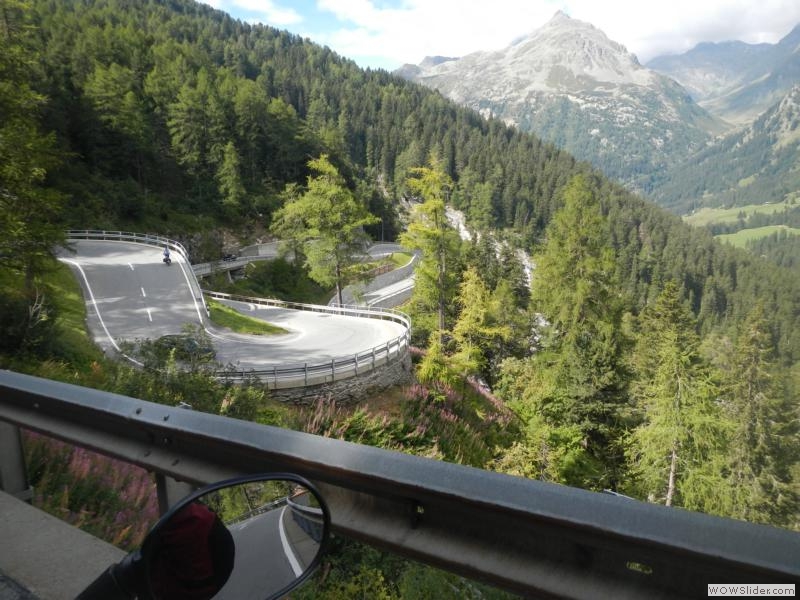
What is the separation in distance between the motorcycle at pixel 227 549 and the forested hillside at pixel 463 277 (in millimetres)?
9155

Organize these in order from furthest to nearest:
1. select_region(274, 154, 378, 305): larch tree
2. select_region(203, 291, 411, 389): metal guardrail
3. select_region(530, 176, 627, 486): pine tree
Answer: select_region(274, 154, 378, 305): larch tree
select_region(530, 176, 627, 486): pine tree
select_region(203, 291, 411, 389): metal guardrail

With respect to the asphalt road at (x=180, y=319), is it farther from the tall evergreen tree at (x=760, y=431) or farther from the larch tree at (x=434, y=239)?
the tall evergreen tree at (x=760, y=431)

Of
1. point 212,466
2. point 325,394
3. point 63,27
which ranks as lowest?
point 325,394

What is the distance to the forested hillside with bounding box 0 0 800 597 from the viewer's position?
564 inches

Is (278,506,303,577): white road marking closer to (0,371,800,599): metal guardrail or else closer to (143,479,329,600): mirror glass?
(143,479,329,600): mirror glass

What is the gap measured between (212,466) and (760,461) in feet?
79.0

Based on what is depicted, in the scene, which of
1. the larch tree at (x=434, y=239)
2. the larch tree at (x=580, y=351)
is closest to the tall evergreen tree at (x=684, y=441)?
the larch tree at (x=580, y=351)

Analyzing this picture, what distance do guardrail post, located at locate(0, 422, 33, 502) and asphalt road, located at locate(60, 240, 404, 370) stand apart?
1369cm

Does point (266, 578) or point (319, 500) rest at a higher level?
point (319, 500)

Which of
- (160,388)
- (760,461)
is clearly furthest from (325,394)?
(760,461)

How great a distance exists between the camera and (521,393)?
26453 millimetres

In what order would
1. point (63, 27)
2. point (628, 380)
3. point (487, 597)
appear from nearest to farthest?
1. point (487, 597)
2. point (628, 380)
3. point (63, 27)

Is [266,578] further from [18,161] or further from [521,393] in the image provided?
[521,393]

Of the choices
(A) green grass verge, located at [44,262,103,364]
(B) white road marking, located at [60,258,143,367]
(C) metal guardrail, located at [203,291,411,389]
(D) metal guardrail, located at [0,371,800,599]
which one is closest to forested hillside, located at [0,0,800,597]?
(A) green grass verge, located at [44,262,103,364]
